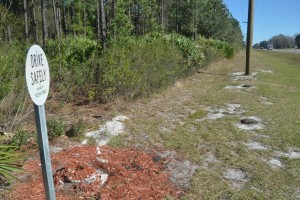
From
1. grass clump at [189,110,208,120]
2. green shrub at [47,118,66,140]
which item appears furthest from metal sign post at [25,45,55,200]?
grass clump at [189,110,208,120]

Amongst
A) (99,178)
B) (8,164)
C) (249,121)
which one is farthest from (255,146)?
(8,164)

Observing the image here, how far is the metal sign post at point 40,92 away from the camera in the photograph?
2.11 metres

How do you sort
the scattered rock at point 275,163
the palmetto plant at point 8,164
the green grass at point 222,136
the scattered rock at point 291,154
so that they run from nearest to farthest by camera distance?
the palmetto plant at point 8,164
the green grass at point 222,136
the scattered rock at point 275,163
the scattered rock at point 291,154

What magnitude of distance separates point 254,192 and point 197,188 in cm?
65

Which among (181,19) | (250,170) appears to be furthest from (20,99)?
(181,19)

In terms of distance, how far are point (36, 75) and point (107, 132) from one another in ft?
11.0

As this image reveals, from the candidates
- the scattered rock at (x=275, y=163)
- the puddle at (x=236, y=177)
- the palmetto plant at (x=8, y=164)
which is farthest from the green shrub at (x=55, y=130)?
the scattered rock at (x=275, y=163)

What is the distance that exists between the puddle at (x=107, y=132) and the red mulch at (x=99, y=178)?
606mm

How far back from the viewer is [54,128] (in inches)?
193

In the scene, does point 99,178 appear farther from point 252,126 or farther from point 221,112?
point 221,112

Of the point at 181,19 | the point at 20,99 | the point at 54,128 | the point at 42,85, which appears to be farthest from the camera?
the point at 181,19

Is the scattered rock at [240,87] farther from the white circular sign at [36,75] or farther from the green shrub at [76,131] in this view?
the white circular sign at [36,75]

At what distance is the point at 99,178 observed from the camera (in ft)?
12.1

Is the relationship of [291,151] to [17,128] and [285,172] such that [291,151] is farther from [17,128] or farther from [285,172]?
[17,128]
